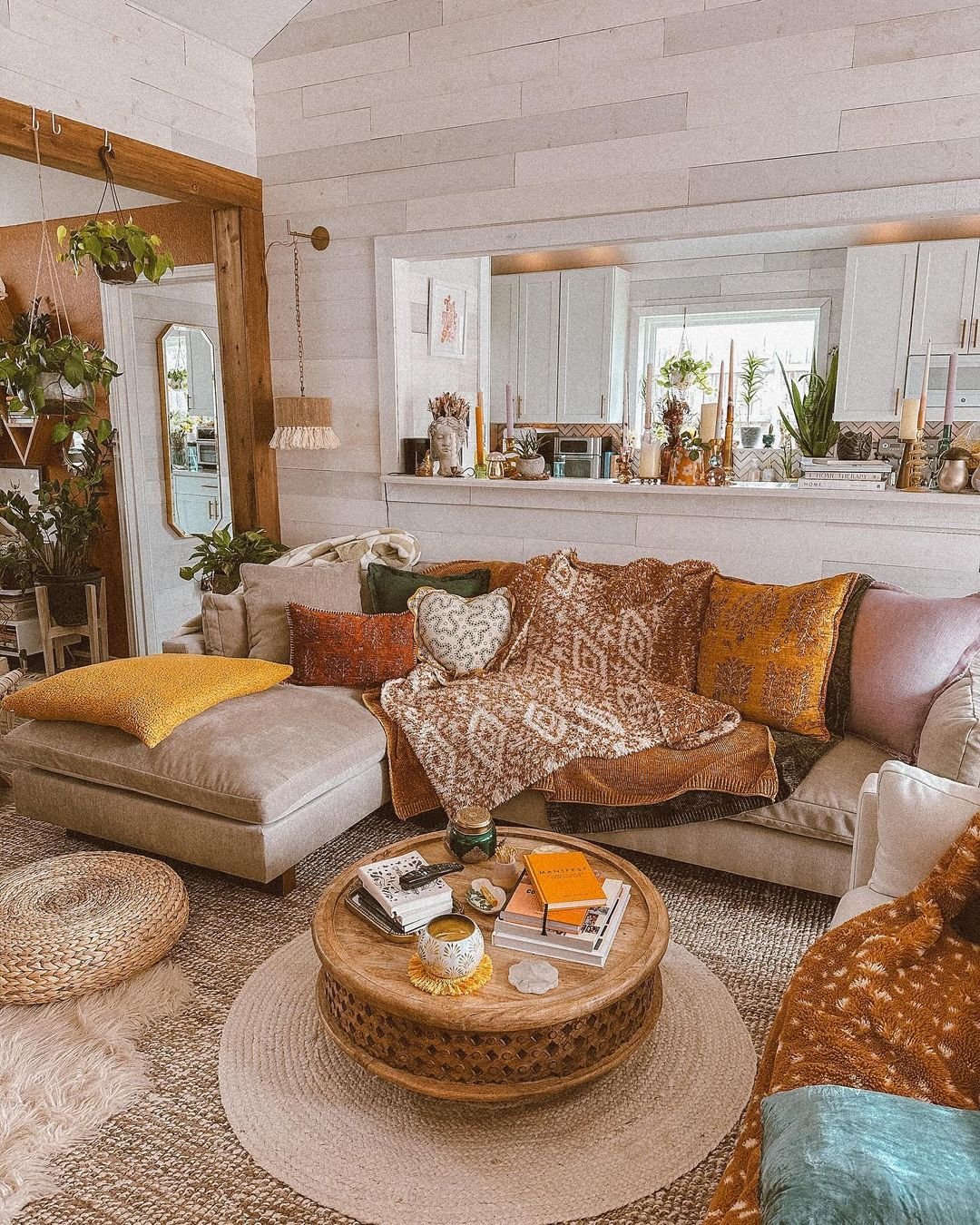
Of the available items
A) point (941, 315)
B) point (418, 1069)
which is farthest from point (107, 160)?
point (941, 315)

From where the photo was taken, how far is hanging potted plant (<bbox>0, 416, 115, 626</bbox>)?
188 inches

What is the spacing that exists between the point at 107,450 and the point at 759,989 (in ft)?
13.9

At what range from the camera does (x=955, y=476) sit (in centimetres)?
318

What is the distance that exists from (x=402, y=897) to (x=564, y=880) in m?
0.35

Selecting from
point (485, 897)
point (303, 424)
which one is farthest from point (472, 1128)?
point (303, 424)

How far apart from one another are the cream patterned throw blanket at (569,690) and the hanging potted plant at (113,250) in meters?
1.84

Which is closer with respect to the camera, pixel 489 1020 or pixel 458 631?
pixel 489 1020

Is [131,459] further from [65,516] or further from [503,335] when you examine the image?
[503,335]

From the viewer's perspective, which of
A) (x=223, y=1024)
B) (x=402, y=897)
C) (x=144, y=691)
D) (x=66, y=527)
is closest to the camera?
(x=402, y=897)

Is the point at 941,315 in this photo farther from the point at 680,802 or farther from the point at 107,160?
the point at 107,160

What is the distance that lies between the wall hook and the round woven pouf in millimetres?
2861

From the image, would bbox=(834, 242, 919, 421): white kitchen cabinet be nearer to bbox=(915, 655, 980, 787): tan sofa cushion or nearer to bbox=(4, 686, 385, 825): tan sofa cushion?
bbox=(915, 655, 980, 787): tan sofa cushion

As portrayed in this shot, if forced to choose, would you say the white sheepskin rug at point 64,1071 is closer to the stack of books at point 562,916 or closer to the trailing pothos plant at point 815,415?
the stack of books at point 562,916

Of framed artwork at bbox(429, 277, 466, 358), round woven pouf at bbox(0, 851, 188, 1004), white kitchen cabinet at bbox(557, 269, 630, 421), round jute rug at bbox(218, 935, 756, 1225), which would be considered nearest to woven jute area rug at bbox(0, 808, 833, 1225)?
round jute rug at bbox(218, 935, 756, 1225)
